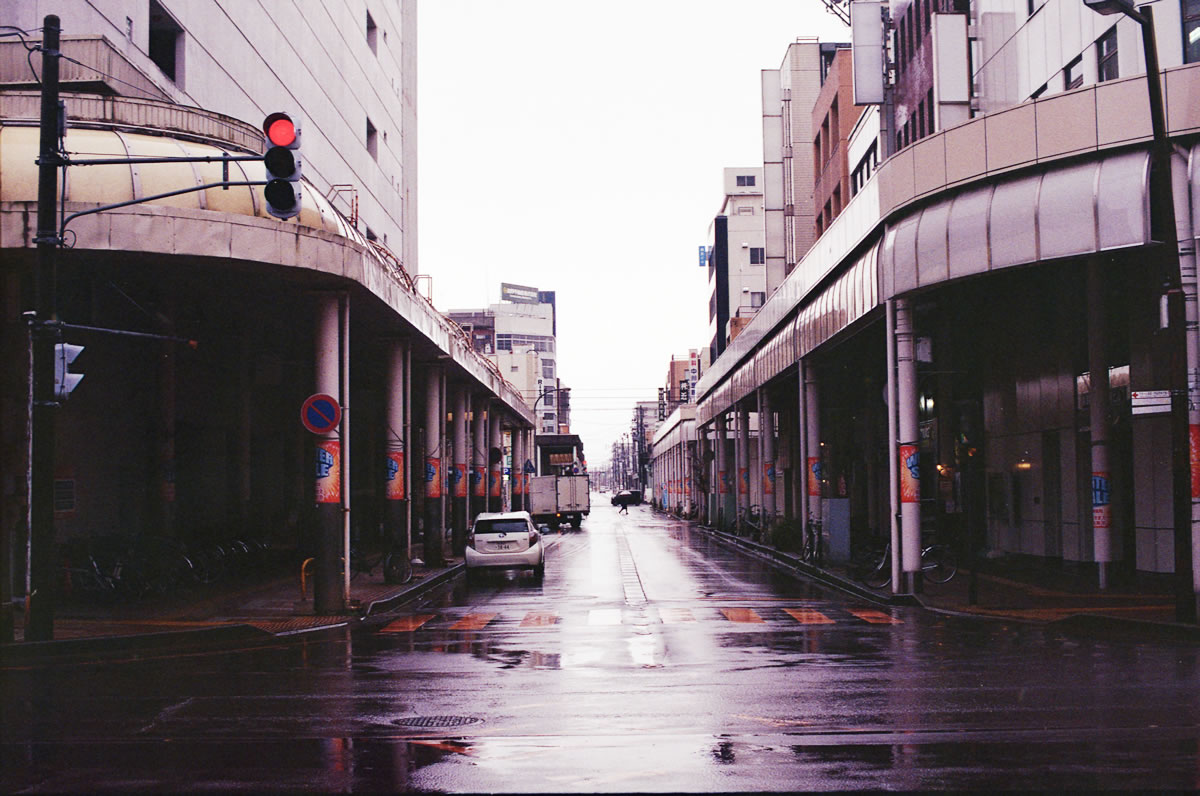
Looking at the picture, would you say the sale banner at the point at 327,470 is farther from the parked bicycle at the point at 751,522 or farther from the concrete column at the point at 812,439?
the parked bicycle at the point at 751,522

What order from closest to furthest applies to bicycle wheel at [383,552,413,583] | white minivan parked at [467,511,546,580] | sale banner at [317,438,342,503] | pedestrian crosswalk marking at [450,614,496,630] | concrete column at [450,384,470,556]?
pedestrian crosswalk marking at [450,614,496,630], sale banner at [317,438,342,503], bicycle wheel at [383,552,413,583], white minivan parked at [467,511,546,580], concrete column at [450,384,470,556]

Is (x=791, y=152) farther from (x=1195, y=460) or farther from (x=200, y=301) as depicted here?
(x=1195, y=460)

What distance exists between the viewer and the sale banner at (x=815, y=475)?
119 ft

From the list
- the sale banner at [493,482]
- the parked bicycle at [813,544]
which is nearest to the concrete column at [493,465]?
the sale banner at [493,482]

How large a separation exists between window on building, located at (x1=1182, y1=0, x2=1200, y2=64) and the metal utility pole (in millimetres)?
18638

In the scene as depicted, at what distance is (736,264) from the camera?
111m

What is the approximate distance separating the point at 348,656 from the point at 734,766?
836 centimetres

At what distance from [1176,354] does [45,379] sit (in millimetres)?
16495

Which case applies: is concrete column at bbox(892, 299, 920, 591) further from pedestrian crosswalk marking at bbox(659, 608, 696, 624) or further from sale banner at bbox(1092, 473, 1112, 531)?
pedestrian crosswalk marking at bbox(659, 608, 696, 624)

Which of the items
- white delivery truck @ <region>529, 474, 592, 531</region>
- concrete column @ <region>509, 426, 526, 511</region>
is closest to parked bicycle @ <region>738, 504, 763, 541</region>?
white delivery truck @ <region>529, 474, 592, 531</region>

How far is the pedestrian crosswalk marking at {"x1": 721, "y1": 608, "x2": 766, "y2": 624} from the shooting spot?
19.9 meters

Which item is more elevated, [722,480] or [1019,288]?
[1019,288]

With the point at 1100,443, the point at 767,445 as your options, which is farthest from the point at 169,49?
the point at 767,445

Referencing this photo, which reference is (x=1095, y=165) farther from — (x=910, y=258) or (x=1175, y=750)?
(x=1175, y=750)
